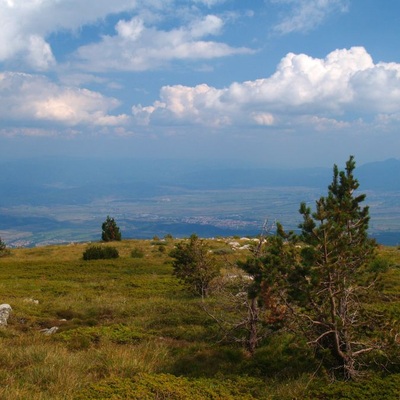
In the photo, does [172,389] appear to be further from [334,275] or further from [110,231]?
[110,231]

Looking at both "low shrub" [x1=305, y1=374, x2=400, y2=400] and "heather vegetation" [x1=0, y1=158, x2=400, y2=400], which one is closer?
"low shrub" [x1=305, y1=374, x2=400, y2=400]

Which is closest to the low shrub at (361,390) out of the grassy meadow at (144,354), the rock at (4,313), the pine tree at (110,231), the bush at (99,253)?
the grassy meadow at (144,354)

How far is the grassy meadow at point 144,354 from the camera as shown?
23.9 feet

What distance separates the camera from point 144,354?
958 cm

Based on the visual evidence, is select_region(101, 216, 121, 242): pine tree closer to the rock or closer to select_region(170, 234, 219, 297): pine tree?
select_region(170, 234, 219, 297): pine tree

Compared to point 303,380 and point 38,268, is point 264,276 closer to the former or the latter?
point 303,380

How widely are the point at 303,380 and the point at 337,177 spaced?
509 cm

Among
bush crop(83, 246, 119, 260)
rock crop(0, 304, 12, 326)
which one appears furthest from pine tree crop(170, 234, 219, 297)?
bush crop(83, 246, 119, 260)

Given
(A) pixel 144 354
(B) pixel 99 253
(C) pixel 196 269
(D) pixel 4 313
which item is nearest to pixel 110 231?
(B) pixel 99 253

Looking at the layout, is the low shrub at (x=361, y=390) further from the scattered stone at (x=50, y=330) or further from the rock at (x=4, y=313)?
the rock at (x=4, y=313)

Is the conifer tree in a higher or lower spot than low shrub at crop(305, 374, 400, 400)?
higher

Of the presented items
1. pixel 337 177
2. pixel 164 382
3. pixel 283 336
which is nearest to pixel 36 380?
pixel 164 382

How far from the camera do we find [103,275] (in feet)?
83.3

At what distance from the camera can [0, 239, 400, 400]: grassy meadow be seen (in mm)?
7285
